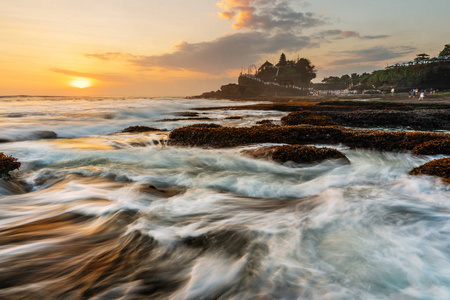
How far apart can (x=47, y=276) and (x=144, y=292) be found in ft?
3.27

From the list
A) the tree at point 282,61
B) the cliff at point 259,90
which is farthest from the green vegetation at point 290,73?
the cliff at point 259,90

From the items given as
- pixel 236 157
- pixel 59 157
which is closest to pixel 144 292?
pixel 236 157

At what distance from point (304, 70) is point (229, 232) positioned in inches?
5934

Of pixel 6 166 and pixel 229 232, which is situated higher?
pixel 6 166

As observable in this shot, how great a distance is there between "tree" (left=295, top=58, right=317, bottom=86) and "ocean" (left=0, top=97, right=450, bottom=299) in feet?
480

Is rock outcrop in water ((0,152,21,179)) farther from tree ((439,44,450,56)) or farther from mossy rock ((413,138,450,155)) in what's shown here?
tree ((439,44,450,56))

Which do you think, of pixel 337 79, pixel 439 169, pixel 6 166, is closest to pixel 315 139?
pixel 439 169

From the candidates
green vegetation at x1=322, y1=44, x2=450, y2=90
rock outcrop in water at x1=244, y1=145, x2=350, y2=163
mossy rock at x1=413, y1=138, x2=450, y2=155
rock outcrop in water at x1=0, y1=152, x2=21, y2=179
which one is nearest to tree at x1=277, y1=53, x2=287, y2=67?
green vegetation at x1=322, y1=44, x2=450, y2=90

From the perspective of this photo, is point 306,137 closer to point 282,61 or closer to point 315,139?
point 315,139

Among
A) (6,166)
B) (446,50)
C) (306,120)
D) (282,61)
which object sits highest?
(282,61)

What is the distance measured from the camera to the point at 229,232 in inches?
106

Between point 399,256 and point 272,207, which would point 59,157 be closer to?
point 272,207

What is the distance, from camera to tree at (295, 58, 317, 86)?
138 metres

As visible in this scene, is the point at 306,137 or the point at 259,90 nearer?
the point at 306,137
